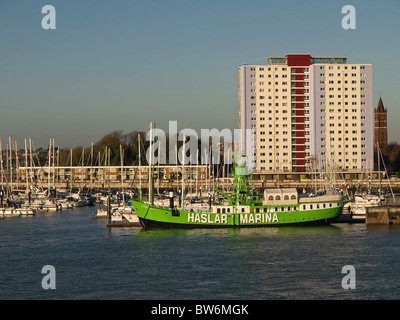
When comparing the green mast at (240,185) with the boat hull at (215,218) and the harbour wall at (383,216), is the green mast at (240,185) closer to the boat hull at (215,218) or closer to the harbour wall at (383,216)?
the boat hull at (215,218)

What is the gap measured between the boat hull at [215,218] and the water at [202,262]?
2.79 ft

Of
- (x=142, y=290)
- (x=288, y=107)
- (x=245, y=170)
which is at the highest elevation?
(x=288, y=107)

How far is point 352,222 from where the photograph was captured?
55.0m

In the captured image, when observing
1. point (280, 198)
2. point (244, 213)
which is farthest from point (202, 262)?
point (280, 198)

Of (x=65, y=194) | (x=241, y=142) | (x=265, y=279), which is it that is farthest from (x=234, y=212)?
(x=241, y=142)

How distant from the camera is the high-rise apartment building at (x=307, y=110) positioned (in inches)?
4515

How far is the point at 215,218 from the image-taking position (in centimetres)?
5116

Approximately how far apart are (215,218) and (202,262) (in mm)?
15127

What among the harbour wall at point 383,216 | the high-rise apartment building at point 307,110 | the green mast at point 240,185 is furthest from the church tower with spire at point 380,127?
the green mast at point 240,185

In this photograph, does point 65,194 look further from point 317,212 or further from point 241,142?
point 317,212

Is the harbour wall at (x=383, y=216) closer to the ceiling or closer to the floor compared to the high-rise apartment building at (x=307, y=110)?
closer to the floor
